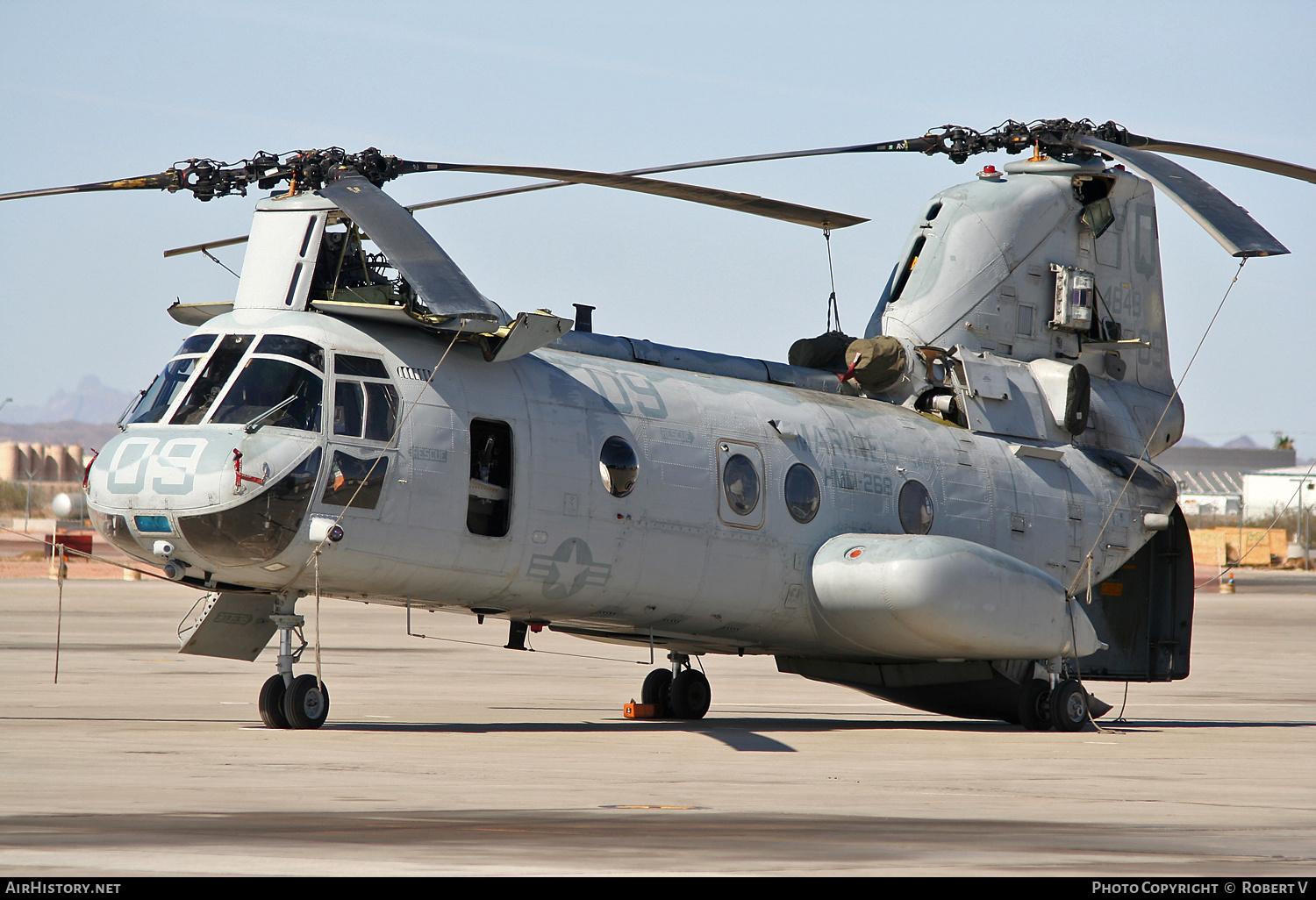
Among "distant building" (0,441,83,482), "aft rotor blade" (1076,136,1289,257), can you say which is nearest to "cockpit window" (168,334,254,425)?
"aft rotor blade" (1076,136,1289,257)

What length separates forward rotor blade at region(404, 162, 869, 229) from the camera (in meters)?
14.5

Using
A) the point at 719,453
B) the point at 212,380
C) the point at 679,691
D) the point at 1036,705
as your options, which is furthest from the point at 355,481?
the point at 1036,705

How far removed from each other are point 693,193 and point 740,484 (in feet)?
10.0

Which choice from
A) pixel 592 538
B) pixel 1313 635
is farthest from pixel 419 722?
pixel 1313 635

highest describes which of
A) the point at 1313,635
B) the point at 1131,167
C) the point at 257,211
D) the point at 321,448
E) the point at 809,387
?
the point at 1131,167

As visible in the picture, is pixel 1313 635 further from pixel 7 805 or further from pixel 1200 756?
pixel 7 805

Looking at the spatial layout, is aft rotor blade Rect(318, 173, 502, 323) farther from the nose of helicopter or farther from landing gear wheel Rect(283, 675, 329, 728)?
landing gear wheel Rect(283, 675, 329, 728)

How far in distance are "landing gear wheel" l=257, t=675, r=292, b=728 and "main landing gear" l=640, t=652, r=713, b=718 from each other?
16.7 feet

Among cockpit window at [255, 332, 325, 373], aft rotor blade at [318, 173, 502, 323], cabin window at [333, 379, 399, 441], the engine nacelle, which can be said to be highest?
aft rotor blade at [318, 173, 502, 323]

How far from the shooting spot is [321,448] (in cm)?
1368

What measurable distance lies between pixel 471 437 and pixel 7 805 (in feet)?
20.6

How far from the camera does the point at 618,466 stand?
15.5 m

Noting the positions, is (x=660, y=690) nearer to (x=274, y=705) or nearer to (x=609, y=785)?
(x=274, y=705)
